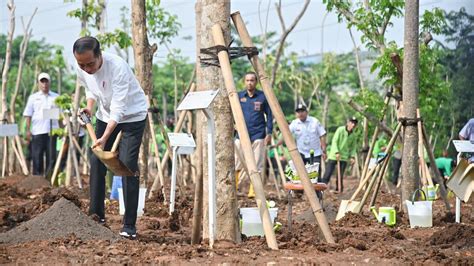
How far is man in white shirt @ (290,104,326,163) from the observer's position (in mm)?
17094

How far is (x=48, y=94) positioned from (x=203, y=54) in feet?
35.5

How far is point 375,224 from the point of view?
36.1 feet

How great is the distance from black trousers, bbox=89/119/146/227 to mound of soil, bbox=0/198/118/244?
34cm

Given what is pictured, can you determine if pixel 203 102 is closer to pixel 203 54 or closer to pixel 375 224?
pixel 203 54

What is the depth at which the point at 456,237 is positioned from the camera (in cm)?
853

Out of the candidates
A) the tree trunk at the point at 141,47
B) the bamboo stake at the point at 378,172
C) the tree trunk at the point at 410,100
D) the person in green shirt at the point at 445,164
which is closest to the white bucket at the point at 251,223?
the bamboo stake at the point at 378,172

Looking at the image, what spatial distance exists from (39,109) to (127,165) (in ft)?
32.9

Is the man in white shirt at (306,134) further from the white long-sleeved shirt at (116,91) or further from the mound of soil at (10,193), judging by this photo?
the white long-sleeved shirt at (116,91)

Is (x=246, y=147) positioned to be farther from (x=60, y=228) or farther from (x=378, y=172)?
(x=378, y=172)

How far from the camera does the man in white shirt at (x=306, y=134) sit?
17.1 m

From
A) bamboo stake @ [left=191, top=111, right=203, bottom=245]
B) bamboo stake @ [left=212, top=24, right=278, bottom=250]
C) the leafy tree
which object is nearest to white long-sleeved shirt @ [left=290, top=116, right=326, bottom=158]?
the leafy tree

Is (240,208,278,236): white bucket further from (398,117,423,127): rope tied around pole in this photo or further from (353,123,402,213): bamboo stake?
(398,117,423,127): rope tied around pole

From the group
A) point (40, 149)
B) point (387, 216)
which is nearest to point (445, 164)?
point (40, 149)

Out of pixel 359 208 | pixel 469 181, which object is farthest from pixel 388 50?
pixel 469 181
